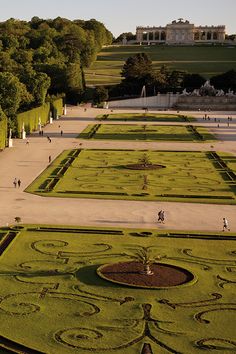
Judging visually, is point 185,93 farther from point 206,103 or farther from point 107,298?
point 107,298

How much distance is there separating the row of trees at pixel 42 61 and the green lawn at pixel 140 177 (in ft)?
52.3

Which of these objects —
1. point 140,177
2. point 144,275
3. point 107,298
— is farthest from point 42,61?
point 107,298

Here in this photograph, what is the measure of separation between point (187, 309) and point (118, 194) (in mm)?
16959

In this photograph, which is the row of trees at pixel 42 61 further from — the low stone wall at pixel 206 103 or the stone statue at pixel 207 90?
the stone statue at pixel 207 90

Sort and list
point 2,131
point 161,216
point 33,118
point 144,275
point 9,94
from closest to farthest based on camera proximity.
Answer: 1. point 144,275
2. point 161,216
3. point 2,131
4. point 9,94
5. point 33,118

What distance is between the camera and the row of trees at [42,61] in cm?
6862

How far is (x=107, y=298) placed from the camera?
19484mm

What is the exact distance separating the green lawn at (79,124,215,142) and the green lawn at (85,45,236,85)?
170 feet

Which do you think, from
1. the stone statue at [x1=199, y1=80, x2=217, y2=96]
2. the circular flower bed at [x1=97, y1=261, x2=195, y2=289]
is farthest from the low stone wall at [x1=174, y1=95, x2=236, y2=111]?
the circular flower bed at [x1=97, y1=261, x2=195, y2=289]

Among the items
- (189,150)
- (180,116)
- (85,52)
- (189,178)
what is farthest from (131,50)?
(189,178)

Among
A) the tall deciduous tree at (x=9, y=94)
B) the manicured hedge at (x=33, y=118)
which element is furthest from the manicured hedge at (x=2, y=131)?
the tall deciduous tree at (x=9, y=94)

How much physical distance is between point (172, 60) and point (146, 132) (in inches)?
3736

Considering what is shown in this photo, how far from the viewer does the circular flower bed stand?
2083cm

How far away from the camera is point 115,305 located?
19000 mm
